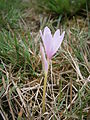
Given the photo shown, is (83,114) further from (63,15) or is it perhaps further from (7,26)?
(63,15)

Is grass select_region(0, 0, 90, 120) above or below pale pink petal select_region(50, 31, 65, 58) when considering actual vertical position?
below

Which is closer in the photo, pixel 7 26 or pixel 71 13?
pixel 7 26

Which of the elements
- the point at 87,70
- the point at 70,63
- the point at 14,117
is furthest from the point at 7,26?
the point at 14,117

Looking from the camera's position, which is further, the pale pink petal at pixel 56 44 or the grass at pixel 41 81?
the grass at pixel 41 81

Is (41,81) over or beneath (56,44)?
beneath

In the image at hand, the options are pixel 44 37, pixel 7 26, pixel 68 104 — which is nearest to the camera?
pixel 44 37

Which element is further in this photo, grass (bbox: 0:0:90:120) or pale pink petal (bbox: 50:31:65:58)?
grass (bbox: 0:0:90:120)

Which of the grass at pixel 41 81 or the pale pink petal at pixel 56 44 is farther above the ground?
the pale pink petal at pixel 56 44

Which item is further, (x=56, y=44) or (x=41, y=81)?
(x=41, y=81)
